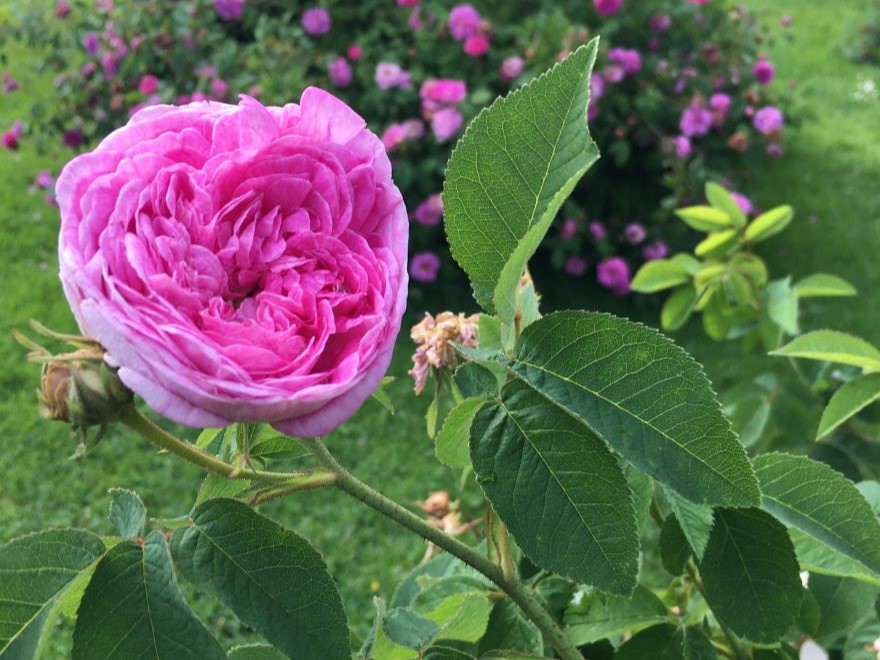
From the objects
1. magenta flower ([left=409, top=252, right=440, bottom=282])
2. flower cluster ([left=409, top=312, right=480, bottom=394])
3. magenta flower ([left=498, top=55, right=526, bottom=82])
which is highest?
flower cluster ([left=409, top=312, right=480, bottom=394])

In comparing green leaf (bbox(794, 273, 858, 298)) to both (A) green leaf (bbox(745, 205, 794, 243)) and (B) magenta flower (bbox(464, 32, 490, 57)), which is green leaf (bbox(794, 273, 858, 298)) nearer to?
(A) green leaf (bbox(745, 205, 794, 243))

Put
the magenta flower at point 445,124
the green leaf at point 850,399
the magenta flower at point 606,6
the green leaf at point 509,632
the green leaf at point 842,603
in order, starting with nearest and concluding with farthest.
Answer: the green leaf at point 509,632 < the green leaf at point 842,603 < the green leaf at point 850,399 < the magenta flower at point 445,124 < the magenta flower at point 606,6

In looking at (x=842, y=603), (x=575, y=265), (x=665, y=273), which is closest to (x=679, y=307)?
(x=665, y=273)

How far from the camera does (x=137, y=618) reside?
517 mm

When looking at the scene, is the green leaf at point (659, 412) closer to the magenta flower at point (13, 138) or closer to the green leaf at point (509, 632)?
the green leaf at point (509, 632)

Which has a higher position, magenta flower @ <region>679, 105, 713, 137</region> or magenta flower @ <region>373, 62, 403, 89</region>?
magenta flower @ <region>373, 62, 403, 89</region>

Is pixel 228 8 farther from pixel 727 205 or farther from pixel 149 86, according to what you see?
pixel 727 205

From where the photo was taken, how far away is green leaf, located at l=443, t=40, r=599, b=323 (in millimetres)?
559

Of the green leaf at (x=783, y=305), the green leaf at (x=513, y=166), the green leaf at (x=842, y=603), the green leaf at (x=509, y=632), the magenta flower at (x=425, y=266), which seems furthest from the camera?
the magenta flower at (x=425, y=266)

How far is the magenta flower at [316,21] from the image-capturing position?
369 cm

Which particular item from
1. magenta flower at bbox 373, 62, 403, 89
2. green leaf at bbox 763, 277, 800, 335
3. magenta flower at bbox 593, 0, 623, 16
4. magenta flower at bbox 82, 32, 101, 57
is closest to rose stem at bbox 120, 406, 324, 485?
green leaf at bbox 763, 277, 800, 335

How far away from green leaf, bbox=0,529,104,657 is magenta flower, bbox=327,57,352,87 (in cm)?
321

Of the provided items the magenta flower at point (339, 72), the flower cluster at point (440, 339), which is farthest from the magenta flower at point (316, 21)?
the flower cluster at point (440, 339)

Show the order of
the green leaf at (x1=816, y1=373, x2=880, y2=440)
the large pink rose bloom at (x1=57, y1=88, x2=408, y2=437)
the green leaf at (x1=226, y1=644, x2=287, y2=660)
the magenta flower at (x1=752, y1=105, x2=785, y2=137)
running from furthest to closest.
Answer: the magenta flower at (x1=752, y1=105, x2=785, y2=137) < the green leaf at (x1=816, y1=373, x2=880, y2=440) < the green leaf at (x1=226, y1=644, x2=287, y2=660) < the large pink rose bloom at (x1=57, y1=88, x2=408, y2=437)
